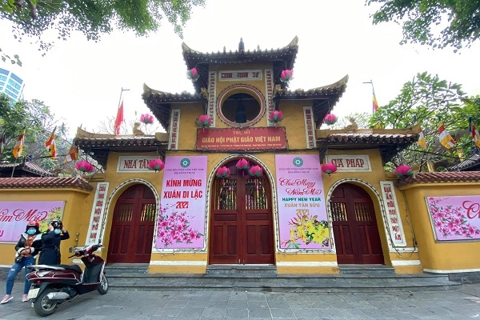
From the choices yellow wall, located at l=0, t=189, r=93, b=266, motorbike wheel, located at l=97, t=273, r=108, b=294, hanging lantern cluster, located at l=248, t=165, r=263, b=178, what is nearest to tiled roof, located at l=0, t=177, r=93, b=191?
yellow wall, located at l=0, t=189, r=93, b=266

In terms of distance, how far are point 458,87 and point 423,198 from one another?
5835mm

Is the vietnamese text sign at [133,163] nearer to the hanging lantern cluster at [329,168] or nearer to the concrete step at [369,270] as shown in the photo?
the hanging lantern cluster at [329,168]

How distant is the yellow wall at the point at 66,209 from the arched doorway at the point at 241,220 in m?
3.90

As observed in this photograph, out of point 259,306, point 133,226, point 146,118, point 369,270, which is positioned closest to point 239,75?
point 146,118

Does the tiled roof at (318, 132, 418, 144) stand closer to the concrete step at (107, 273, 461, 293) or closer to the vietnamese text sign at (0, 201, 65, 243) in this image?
the concrete step at (107, 273, 461, 293)

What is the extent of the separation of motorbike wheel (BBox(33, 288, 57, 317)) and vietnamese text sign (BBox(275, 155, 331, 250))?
Result: 5.01m

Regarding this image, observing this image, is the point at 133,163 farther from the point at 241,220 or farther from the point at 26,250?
the point at 241,220

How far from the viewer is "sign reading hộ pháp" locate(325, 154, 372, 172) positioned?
21.7ft

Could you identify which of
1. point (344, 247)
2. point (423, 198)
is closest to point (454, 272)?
point (423, 198)

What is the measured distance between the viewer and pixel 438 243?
5.56m

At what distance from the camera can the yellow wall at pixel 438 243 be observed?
543 cm

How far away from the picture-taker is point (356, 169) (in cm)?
661

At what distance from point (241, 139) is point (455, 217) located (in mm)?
6312

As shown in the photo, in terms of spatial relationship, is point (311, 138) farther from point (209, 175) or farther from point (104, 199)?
point (104, 199)
